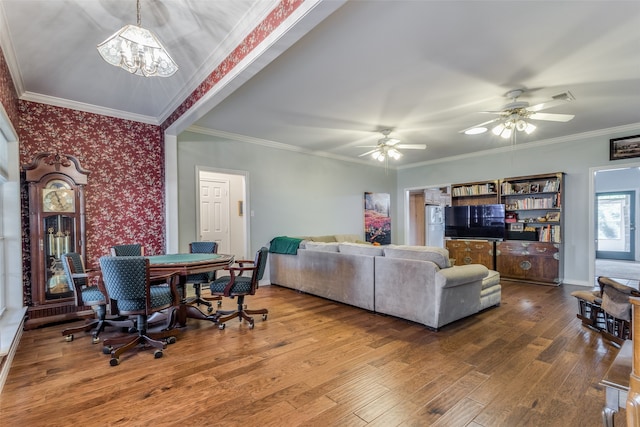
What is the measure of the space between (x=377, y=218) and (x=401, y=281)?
4260mm

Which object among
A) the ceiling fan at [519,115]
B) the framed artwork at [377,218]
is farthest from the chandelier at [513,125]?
the framed artwork at [377,218]

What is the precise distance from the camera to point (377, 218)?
7.59 meters

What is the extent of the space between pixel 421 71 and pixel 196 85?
7.69ft

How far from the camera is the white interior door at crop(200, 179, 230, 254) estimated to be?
18.6 feet

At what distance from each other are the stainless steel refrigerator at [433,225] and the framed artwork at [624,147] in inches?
169

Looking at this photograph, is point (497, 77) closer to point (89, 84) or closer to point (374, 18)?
point (374, 18)

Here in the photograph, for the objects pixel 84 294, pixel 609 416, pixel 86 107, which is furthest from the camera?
pixel 86 107

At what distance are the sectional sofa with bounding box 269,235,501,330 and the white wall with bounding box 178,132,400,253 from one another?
1345mm

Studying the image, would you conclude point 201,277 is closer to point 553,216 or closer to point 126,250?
point 126,250

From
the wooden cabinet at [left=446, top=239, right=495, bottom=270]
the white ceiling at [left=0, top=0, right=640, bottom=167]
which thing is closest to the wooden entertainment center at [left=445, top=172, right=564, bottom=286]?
the wooden cabinet at [left=446, top=239, right=495, bottom=270]

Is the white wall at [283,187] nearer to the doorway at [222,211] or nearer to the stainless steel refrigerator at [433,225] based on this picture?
the doorway at [222,211]

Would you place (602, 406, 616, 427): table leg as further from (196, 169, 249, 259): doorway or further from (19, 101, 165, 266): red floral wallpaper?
(196, 169, 249, 259): doorway

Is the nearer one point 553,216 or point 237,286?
point 237,286

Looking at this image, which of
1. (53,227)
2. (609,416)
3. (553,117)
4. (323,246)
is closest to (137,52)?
(53,227)
